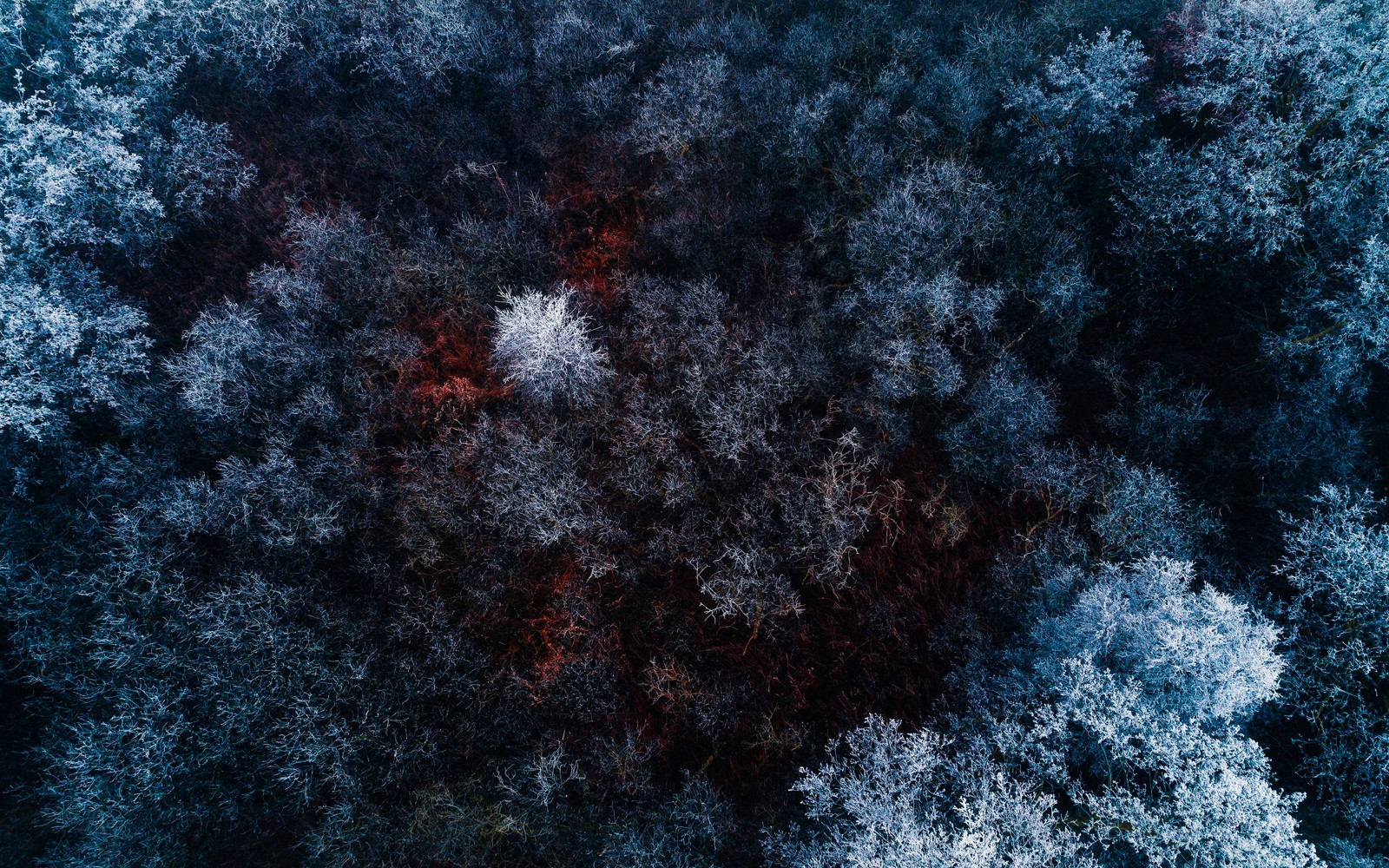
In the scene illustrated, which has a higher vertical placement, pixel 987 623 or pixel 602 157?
pixel 602 157

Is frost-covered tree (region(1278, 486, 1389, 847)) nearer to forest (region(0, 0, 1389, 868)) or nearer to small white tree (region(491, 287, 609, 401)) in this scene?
forest (region(0, 0, 1389, 868))

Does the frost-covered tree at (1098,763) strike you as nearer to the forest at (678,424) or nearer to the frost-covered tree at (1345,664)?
the forest at (678,424)

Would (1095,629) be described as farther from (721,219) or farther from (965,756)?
(721,219)

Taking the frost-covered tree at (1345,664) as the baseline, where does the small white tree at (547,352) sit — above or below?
above

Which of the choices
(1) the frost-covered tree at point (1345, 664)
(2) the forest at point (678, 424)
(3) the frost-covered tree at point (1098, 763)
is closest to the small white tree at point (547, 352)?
(2) the forest at point (678, 424)

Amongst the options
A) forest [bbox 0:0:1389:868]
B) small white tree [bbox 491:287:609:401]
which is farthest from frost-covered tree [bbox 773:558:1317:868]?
small white tree [bbox 491:287:609:401]

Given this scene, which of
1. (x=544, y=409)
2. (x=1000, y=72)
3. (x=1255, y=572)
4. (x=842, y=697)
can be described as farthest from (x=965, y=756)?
(x=1000, y=72)

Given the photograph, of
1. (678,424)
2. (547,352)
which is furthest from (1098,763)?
(547,352)
